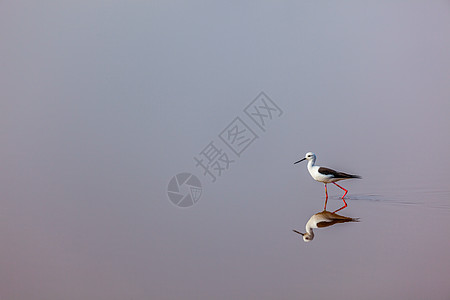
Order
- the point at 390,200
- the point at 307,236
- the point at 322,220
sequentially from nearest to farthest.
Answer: the point at 307,236, the point at 322,220, the point at 390,200

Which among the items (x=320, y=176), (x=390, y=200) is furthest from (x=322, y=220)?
(x=390, y=200)

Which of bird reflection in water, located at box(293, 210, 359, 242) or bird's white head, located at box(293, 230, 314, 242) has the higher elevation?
bird reflection in water, located at box(293, 210, 359, 242)

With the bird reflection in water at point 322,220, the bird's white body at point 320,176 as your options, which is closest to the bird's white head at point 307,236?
the bird reflection in water at point 322,220

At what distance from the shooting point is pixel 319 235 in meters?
2.37

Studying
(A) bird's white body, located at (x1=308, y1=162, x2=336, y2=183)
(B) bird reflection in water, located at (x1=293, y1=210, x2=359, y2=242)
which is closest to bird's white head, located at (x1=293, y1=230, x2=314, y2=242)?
(B) bird reflection in water, located at (x1=293, y1=210, x2=359, y2=242)

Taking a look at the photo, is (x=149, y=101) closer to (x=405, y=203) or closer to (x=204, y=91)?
(x=204, y=91)

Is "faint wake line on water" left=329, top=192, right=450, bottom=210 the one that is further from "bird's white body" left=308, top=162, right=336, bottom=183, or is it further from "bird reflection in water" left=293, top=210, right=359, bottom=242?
"bird reflection in water" left=293, top=210, right=359, bottom=242

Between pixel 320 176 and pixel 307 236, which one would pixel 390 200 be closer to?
pixel 320 176

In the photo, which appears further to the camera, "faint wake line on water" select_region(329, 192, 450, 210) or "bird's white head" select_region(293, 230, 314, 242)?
"faint wake line on water" select_region(329, 192, 450, 210)

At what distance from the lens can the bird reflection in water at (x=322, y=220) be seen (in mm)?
2418

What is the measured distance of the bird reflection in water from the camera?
242 cm

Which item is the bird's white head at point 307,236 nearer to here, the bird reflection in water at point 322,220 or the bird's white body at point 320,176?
the bird reflection in water at point 322,220

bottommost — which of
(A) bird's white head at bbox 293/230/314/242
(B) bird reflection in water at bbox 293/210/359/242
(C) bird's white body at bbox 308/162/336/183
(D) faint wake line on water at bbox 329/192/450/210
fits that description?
(A) bird's white head at bbox 293/230/314/242

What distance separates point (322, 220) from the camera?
251 centimetres
